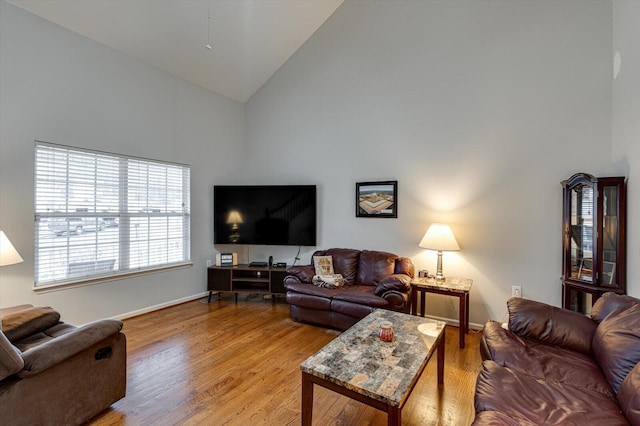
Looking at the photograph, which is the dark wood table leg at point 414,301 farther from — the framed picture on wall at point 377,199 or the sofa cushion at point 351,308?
the framed picture on wall at point 377,199

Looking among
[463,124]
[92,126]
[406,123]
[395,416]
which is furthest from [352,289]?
[92,126]

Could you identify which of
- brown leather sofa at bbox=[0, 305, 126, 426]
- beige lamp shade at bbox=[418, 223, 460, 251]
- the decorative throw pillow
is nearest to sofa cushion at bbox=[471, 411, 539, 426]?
beige lamp shade at bbox=[418, 223, 460, 251]

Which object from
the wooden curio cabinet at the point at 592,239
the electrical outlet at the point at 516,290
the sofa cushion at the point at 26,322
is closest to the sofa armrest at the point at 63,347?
the sofa cushion at the point at 26,322

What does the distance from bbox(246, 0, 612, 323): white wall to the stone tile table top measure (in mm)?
1714

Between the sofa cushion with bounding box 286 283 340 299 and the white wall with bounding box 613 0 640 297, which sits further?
the sofa cushion with bounding box 286 283 340 299

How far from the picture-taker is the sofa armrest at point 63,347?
1642 mm

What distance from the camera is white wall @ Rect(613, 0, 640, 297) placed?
8.02 feet

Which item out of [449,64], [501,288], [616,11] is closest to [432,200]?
[501,288]

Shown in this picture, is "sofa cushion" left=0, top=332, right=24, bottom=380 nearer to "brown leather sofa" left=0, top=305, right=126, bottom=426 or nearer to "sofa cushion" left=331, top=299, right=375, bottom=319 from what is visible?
"brown leather sofa" left=0, top=305, right=126, bottom=426

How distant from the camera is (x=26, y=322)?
2.15 meters

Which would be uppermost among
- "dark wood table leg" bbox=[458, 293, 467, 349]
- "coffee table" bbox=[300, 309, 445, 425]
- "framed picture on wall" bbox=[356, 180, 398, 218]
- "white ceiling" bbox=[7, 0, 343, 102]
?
"white ceiling" bbox=[7, 0, 343, 102]

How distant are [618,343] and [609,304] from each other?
0.48 metres

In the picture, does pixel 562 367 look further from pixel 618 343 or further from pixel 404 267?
pixel 404 267

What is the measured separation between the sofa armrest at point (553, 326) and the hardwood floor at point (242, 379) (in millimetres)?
649
